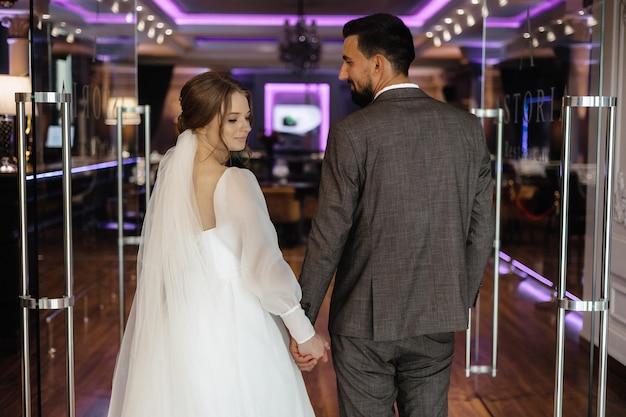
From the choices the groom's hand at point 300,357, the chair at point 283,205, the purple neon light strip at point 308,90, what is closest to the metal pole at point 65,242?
the groom's hand at point 300,357

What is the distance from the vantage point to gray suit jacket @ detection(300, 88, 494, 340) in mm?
2316

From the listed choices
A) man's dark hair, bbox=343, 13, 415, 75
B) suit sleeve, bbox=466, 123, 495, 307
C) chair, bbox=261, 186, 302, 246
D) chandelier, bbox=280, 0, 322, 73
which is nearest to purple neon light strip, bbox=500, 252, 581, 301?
suit sleeve, bbox=466, 123, 495, 307

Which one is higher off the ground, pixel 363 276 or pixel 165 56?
pixel 165 56

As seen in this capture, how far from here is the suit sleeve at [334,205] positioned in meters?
2.31

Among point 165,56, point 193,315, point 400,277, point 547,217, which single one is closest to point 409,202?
point 400,277

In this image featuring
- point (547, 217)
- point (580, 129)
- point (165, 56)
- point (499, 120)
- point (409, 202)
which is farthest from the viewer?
point (165, 56)

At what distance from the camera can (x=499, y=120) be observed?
3949 mm

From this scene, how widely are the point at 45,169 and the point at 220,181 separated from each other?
5.06 feet

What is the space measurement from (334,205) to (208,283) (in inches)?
17.4

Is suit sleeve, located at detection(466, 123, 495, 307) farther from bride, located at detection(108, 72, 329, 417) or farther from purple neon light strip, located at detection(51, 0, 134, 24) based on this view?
purple neon light strip, located at detection(51, 0, 134, 24)

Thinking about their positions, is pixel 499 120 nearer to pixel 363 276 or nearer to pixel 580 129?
pixel 580 129

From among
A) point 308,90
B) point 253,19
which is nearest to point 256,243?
point 253,19

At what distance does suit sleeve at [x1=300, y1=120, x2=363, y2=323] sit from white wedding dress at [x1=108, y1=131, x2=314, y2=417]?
10cm

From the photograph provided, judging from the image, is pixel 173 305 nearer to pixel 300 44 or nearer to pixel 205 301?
pixel 205 301
